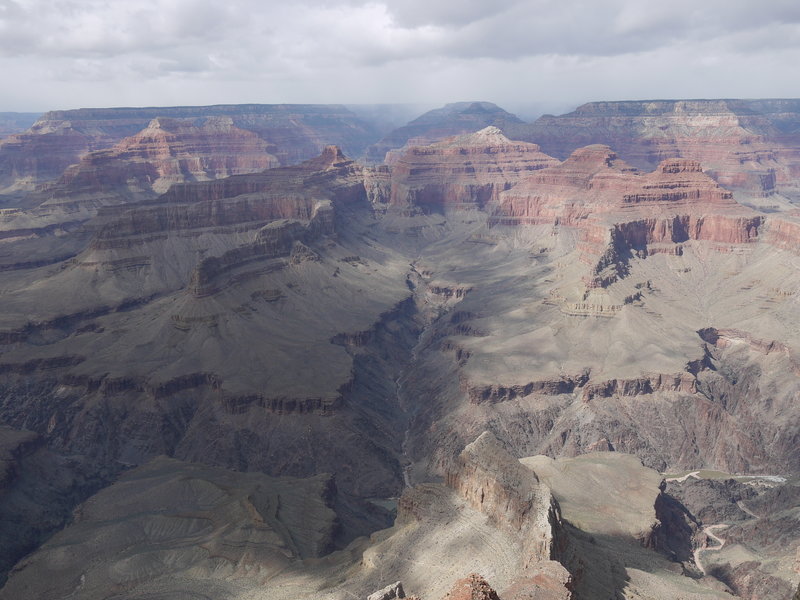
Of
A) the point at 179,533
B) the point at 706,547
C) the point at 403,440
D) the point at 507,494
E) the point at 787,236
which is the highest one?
the point at 787,236

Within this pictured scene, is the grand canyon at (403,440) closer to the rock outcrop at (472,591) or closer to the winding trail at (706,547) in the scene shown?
the rock outcrop at (472,591)

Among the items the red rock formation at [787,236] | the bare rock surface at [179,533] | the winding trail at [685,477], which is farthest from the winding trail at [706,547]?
the red rock formation at [787,236]

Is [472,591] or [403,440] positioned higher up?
[472,591]

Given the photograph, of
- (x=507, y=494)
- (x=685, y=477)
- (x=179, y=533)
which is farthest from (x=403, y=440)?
(x=507, y=494)

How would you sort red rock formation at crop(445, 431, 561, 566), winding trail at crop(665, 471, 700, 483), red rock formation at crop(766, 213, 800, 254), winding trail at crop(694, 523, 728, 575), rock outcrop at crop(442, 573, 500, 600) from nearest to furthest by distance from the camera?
1. rock outcrop at crop(442, 573, 500, 600)
2. red rock formation at crop(445, 431, 561, 566)
3. winding trail at crop(694, 523, 728, 575)
4. winding trail at crop(665, 471, 700, 483)
5. red rock formation at crop(766, 213, 800, 254)

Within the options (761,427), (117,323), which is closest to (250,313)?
(117,323)

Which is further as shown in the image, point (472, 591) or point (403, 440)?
point (403, 440)

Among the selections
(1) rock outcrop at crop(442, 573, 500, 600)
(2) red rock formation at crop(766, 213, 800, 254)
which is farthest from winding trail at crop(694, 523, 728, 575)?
(2) red rock formation at crop(766, 213, 800, 254)

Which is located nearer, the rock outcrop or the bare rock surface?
the rock outcrop

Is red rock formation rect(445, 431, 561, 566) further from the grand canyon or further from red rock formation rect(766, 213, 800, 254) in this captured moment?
red rock formation rect(766, 213, 800, 254)

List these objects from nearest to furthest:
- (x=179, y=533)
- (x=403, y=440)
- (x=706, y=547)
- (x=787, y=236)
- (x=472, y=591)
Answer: (x=472, y=591), (x=179, y=533), (x=706, y=547), (x=403, y=440), (x=787, y=236)

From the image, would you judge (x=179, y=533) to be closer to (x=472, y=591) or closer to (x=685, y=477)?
(x=472, y=591)
